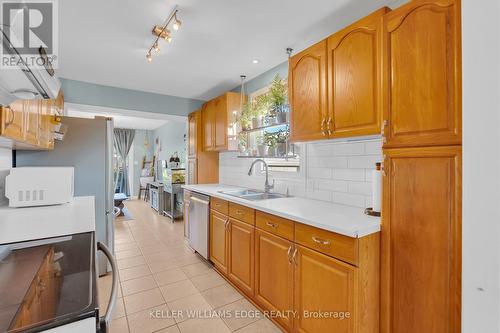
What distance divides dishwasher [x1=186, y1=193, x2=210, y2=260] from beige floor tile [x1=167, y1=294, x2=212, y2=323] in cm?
70

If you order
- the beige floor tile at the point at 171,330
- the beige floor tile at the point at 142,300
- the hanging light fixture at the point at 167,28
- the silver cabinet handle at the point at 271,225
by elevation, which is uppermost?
the hanging light fixture at the point at 167,28

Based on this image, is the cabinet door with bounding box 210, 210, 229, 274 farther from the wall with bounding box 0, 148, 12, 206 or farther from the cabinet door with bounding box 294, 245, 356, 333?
the wall with bounding box 0, 148, 12, 206

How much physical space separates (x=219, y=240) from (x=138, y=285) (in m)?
0.95

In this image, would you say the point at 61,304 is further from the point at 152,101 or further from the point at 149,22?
the point at 152,101

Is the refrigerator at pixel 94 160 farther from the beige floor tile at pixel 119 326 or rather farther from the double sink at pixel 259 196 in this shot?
the double sink at pixel 259 196

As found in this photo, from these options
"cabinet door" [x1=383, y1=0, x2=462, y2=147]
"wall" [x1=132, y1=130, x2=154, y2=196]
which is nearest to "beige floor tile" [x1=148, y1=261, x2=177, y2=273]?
"cabinet door" [x1=383, y1=0, x2=462, y2=147]

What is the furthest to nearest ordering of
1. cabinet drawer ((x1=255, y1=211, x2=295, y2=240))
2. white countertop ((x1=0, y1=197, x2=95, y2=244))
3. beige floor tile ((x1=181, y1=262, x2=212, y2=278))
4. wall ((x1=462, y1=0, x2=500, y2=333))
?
beige floor tile ((x1=181, y1=262, x2=212, y2=278)), cabinet drawer ((x1=255, y1=211, x2=295, y2=240)), white countertop ((x1=0, y1=197, x2=95, y2=244)), wall ((x1=462, y1=0, x2=500, y2=333))

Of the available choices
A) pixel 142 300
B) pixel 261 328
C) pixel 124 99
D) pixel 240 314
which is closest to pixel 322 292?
pixel 261 328

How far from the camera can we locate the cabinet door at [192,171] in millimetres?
4058

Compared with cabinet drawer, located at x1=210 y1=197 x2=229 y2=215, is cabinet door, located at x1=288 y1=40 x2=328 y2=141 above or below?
above

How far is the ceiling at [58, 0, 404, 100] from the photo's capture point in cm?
177

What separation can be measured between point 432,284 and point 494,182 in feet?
3.25

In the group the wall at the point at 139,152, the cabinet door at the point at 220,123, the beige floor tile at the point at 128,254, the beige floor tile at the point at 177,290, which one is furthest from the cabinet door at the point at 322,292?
the wall at the point at 139,152

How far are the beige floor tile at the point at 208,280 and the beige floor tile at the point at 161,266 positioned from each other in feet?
1.54
